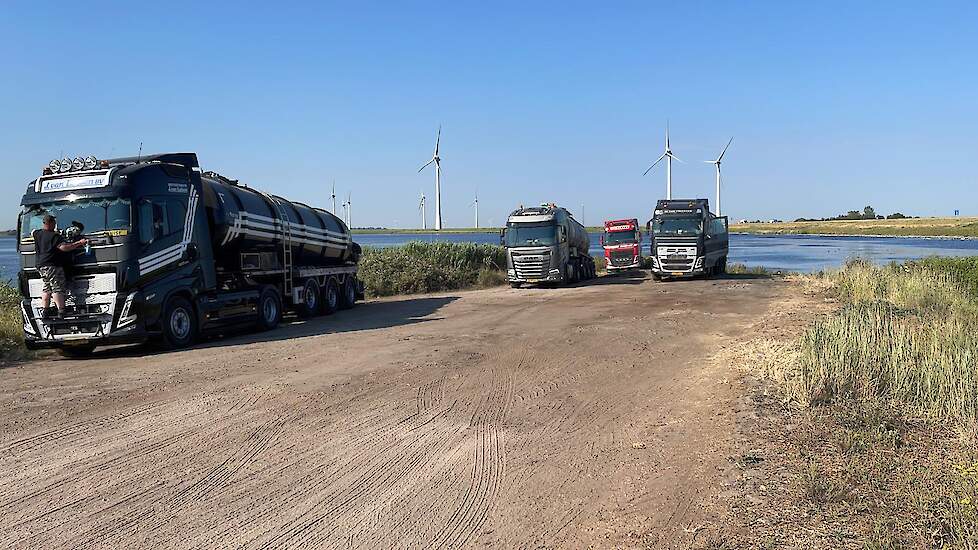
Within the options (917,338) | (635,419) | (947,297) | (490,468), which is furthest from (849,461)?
(947,297)

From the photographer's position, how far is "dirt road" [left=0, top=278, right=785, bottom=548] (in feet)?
17.5

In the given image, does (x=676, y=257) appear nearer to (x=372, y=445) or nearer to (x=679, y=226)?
(x=679, y=226)

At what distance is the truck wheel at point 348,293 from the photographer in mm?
22453

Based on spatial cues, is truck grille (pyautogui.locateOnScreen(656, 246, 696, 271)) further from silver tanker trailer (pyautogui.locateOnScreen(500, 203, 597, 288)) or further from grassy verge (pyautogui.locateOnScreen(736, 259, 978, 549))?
grassy verge (pyautogui.locateOnScreen(736, 259, 978, 549))

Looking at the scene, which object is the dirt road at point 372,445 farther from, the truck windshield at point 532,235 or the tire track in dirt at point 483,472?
the truck windshield at point 532,235

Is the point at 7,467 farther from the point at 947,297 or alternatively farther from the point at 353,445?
the point at 947,297

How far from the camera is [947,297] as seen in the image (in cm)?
1794

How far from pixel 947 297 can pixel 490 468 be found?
15.5 m

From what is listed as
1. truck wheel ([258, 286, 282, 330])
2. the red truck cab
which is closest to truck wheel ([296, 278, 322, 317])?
truck wheel ([258, 286, 282, 330])

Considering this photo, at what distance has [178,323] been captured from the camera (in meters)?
14.6

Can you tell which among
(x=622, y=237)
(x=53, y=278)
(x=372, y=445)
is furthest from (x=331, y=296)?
(x=622, y=237)

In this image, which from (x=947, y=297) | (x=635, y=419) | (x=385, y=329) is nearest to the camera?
(x=635, y=419)

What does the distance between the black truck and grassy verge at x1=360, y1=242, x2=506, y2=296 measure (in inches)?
269

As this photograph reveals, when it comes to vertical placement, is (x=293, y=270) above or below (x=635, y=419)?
above
